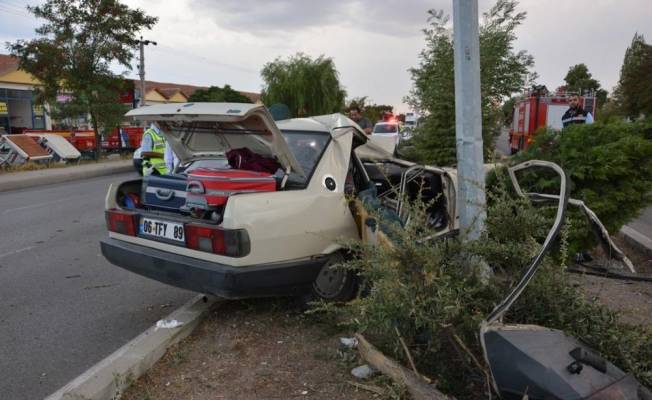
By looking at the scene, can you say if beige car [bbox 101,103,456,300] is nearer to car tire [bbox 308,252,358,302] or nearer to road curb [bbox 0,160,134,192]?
car tire [bbox 308,252,358,302]

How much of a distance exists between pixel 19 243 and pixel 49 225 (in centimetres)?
138

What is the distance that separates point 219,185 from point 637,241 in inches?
203

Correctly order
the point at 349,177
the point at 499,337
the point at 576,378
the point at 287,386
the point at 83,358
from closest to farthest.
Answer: the point at 576,378, the point at 499,337, the point at 287,386, the point at 83,358, the point at 349,177

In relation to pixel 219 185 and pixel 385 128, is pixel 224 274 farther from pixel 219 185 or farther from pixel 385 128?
pixel 385 128

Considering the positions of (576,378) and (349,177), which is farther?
(349,177)

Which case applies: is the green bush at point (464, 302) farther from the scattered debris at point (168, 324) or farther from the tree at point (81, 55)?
the tree at point (81, 55)

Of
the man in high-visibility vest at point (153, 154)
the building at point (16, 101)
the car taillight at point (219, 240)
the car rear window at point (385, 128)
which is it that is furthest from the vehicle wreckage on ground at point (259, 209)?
the building at point (16, 101)

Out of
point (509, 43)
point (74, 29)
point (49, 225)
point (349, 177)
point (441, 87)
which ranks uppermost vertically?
point (74, 29)

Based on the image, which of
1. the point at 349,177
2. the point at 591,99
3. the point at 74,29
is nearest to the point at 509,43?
the point at 349,177

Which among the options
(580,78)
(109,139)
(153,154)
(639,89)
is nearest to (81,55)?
(109,139)

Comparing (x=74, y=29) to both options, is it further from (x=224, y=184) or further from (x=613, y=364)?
(x=613, y=364)

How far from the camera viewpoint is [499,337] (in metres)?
2.46

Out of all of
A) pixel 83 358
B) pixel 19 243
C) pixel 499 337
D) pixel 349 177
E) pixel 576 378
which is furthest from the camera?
pixel 19 243

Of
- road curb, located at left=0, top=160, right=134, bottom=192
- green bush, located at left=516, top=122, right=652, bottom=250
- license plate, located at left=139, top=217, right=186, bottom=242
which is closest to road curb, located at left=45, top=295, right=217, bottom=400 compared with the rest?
license plate, located at left=139, top=217, right=186, bottom=242
